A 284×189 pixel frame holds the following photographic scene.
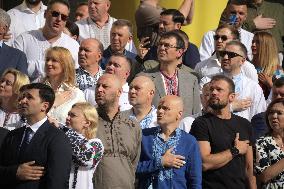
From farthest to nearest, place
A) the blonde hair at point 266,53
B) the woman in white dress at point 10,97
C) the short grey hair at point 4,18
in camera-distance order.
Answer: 1. the blonde hair at point 266,53
2. the short grey hair at point 4,18
3. the woman in white dress at point 10,97

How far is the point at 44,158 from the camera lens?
996cm

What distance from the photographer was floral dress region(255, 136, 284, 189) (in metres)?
11.8

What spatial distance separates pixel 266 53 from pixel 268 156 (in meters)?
3.23

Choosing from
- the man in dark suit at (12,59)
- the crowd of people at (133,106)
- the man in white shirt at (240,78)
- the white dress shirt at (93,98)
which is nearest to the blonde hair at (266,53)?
the crowd of people at (133,106)

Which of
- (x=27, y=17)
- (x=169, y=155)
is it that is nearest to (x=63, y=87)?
(x=169, y=155)

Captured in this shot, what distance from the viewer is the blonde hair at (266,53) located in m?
14.7

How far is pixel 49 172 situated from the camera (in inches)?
390

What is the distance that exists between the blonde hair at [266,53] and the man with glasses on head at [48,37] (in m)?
2.67

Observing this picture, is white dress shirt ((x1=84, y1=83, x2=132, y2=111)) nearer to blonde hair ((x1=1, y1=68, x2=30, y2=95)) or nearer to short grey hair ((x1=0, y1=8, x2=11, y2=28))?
Answer: blonde hair ((x1=1, y1=68, x2=30, y2=95))

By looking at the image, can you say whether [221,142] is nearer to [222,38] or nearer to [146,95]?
[146,95]

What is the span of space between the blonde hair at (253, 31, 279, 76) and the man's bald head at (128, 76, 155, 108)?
10.9ft

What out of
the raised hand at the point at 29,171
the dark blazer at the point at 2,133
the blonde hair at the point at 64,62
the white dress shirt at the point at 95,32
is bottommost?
the raised hand at the point at 29,171

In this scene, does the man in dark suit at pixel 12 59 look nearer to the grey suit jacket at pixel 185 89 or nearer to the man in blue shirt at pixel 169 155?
the grey suit jacket at pixel 185 89

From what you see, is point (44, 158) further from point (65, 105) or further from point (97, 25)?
point (97, 25)
